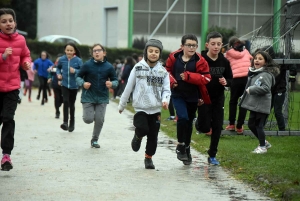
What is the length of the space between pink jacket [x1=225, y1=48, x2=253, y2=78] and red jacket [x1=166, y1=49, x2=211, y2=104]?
4275 millimetres

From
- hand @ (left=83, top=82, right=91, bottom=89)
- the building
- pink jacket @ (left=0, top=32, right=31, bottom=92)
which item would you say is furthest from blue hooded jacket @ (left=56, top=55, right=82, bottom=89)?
the building

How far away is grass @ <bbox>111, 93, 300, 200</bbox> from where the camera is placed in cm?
844

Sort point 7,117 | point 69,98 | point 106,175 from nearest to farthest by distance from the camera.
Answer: point 7,117, point 106,175, point 69,98

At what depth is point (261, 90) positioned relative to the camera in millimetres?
11531

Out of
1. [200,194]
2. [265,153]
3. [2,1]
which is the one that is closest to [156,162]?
[265,153]

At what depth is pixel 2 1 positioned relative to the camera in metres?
38.8

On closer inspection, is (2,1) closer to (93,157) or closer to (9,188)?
(93,157)

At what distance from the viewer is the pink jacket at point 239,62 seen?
14.6 metres

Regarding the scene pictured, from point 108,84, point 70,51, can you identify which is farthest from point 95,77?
point 70,51

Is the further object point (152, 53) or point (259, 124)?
point (259, 124)

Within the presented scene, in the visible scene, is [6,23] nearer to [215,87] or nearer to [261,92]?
[215,87]

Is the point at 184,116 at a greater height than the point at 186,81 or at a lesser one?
lesser

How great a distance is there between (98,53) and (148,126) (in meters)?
3.04

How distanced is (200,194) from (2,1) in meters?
32.1
